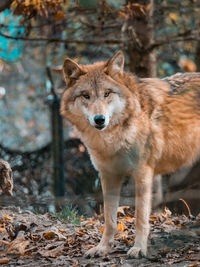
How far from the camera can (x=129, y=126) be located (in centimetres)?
380

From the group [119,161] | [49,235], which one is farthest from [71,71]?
[49,235]

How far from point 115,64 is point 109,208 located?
156 cm

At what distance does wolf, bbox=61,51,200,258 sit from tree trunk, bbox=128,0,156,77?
74.2 inches

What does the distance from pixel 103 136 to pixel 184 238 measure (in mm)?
1367

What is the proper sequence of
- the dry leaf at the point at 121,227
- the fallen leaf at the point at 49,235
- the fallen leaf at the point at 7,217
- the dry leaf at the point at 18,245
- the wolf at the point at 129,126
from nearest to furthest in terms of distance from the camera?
1. the dry leaf at the point at 18,245
2. the wolf at the point at 129,126
3. the fallen leaf at the point at 49,235
4. the dry leaf at the point at 121,227
5. the fallen leaf at the point at 7,217

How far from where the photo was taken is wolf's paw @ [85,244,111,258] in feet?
12.0

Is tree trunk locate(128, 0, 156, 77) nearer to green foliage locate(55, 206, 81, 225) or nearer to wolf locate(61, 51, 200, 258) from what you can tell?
wolf locate(61, 51, 200, 258)

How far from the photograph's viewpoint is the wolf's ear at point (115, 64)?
393 centimetres

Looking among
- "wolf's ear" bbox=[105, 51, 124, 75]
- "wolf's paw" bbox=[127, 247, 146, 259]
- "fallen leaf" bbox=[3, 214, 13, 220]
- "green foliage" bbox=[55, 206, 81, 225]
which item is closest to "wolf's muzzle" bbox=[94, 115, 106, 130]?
"wolf's ear" bbox=[105, 51, 124, 75]

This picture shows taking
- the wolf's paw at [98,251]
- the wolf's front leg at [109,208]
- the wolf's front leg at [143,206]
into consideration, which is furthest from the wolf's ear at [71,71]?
the wolf's paw at [98,251]

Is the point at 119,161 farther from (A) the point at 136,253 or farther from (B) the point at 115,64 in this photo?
(B) the point at 115,64

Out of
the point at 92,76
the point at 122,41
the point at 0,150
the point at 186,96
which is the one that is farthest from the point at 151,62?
the point at 0,150

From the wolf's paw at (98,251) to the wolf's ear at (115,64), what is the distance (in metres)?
1.81

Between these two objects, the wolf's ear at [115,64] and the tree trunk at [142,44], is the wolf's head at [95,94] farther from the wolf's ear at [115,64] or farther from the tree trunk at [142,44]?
the tree trunk at [142,44]
